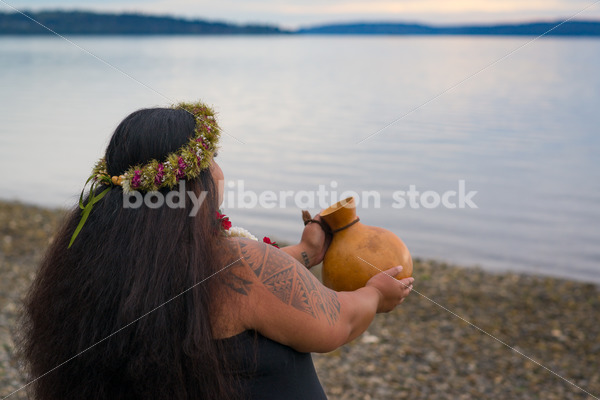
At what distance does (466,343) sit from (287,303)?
15.1 feet

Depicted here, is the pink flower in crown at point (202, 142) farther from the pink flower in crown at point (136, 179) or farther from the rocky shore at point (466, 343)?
the rocky shore at point (466, 343)

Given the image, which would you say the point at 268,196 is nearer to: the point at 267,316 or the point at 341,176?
the point at 341,176

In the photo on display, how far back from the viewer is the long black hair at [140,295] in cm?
163

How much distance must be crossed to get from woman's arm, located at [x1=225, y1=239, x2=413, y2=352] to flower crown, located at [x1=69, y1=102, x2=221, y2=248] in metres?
0.27

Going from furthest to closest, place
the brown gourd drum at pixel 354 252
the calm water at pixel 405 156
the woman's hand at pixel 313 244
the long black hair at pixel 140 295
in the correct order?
the calm water at pixel 405 156
the woman's hand at pixel 313 244
the brown gourd drum at pixel 354 252
the long black hair at pixel 140 295

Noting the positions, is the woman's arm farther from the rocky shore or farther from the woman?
the rocky shore

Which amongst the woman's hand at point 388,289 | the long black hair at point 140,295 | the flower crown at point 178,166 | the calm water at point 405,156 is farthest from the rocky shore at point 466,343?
the flower crown at point 178,166

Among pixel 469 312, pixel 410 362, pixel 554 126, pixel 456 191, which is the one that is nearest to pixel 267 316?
pixel 410 362

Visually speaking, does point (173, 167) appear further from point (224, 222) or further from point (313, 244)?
point (313, 244)

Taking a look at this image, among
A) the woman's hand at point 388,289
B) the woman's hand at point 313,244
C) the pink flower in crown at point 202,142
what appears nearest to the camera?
the pink flower in crown at point 202,142

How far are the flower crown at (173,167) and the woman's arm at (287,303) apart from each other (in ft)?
0.88

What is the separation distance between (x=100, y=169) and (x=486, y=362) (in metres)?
4.61

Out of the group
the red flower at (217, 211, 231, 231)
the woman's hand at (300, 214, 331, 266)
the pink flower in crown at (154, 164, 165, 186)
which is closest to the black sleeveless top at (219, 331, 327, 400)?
the red flower at (217, 211, 231, 231)

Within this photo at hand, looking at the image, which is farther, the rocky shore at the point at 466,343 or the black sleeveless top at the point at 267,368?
the rocky shore at the point at 466,343
